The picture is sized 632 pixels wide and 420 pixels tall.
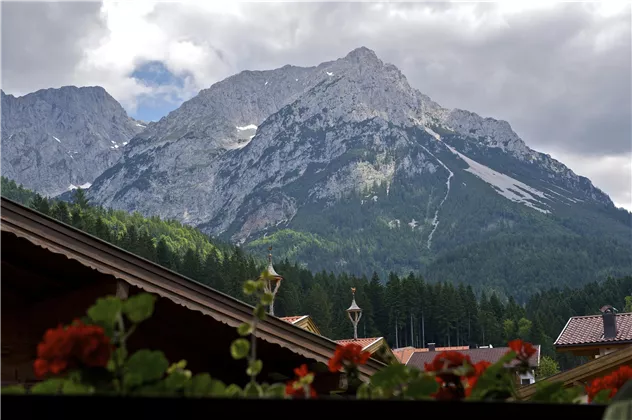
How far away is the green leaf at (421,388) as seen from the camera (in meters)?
3.39

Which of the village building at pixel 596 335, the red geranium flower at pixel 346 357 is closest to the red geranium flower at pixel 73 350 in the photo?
the red geranium flower at pixel 346 357

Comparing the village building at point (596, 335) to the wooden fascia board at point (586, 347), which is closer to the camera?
the village building at point (596, 335)

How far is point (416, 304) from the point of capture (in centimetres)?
11725

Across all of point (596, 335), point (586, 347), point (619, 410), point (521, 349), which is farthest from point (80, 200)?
point (619, 410)

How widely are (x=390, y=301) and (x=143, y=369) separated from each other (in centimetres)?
11351

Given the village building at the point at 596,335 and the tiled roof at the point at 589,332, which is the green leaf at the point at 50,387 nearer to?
the village building at the point at 596,335

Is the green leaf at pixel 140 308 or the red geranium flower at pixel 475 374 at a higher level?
the green leaf at pixel 140 308

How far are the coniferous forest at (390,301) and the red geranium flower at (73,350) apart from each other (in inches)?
3688

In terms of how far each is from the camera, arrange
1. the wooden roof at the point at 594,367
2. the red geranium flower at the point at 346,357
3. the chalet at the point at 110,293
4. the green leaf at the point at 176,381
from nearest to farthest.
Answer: the green leaf at the point at 176,381 < the red geranium flower at the point at 346,357 < the chalet at the point at 110,293 < the wooden roof at the point at 594,367

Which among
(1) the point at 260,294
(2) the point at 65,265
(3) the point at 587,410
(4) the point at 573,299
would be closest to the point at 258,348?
(2) the point at 65,265

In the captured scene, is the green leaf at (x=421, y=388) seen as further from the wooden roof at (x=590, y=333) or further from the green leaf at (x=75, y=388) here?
the wooden roof at (x=590, y=333)

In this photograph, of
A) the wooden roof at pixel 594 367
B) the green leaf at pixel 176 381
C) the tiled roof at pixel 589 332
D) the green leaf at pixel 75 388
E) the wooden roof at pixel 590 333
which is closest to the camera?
the green leaf at pixel 75 388

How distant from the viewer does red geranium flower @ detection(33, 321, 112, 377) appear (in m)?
3.00

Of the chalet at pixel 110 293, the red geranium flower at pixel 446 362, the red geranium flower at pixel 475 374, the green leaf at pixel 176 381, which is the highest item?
the chalet at pixel 110 293
